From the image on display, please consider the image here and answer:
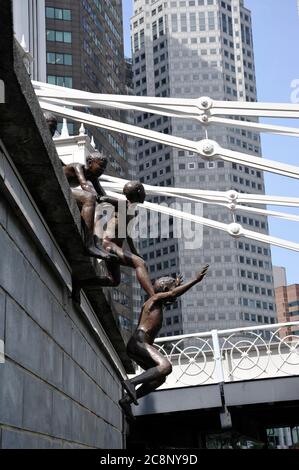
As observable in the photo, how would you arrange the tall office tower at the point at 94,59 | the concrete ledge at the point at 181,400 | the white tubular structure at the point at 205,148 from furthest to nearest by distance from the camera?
the tall office tower at the point at 94,59 → the concrete ledge at the point at 181,400 → the white tubular structure at the point at 205,148

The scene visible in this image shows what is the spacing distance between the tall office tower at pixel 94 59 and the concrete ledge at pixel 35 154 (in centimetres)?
7128

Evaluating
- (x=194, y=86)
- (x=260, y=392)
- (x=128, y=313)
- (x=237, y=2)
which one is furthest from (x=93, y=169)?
(x=237, y=2)

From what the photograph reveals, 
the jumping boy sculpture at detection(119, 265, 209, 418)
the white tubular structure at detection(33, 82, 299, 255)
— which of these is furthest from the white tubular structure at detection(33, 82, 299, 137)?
the jumping boy sculpture at detection(119, 265, 209, 418)

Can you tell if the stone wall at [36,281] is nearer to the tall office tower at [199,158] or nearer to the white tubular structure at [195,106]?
the white tubular structure at [195,106]

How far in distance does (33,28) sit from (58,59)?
58187mm

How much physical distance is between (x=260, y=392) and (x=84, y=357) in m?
10.4

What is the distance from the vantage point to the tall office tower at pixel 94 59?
8250 centimetres

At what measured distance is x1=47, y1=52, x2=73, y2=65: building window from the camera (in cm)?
8219

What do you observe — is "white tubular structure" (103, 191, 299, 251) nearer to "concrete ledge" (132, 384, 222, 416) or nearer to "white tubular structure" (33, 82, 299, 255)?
"white tubular structure" (33, 82, 299, 255)

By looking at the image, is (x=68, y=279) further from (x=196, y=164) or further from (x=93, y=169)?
(x=196, y=164)

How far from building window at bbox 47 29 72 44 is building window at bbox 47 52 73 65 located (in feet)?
5.63

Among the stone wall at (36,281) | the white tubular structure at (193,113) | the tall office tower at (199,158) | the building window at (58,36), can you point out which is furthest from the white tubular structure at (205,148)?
the tall office tower at (199,158)

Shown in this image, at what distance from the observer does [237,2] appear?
18512 centimetres

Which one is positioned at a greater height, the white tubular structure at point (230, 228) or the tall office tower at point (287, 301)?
the tall office tower at point (287, 301)
